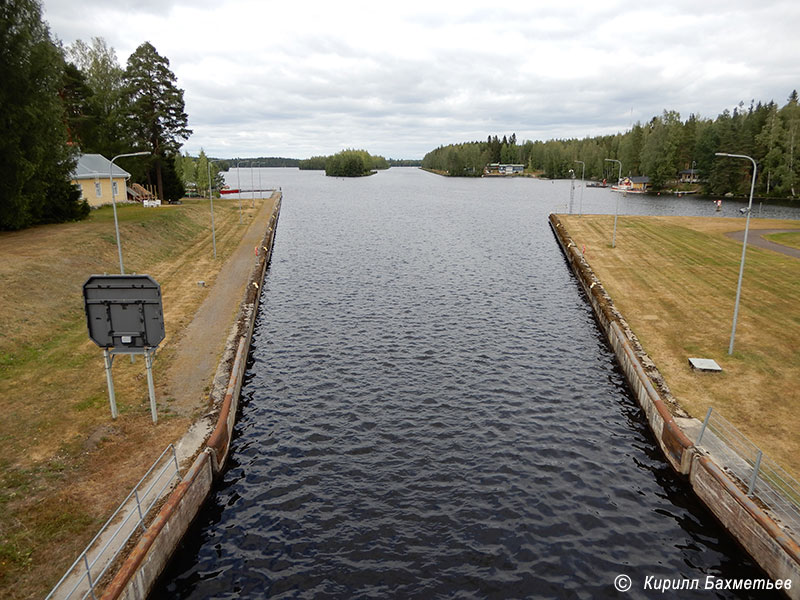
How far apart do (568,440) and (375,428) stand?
791 cm

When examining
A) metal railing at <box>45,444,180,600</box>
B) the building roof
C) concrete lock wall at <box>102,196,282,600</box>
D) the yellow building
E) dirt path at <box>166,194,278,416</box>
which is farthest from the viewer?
the yellow building

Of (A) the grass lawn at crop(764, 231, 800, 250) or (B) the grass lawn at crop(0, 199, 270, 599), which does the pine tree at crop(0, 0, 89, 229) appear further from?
(A) the grass lawn at crop(764, 231, 800, 250)

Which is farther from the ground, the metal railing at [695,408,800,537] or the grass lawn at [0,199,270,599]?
the grass lawn at [0,199,270,599]

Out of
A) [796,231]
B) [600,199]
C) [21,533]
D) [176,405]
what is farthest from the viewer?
[600,199]

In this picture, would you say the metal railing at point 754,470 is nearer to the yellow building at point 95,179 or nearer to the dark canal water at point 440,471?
the dark canal water at point 440,471

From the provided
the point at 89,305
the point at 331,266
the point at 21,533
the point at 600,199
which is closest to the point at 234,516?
the point at 21,533

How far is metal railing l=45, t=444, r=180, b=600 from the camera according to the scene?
38.4 feet

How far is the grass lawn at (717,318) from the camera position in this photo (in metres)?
21.2

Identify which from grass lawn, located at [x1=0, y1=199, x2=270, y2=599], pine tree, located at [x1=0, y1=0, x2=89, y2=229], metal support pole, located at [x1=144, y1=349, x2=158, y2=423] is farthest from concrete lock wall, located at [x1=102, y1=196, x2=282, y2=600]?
pine tree, located at [x1=0, y1=0, x2=89, y2=229]

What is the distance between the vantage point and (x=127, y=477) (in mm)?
16469

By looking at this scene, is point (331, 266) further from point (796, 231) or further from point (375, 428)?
point (796, 231)

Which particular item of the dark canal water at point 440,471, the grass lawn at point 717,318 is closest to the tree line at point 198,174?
the grass lawn at point 717,318

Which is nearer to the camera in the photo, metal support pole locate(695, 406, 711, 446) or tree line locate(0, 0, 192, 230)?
metal support pole locate(695, 406, 711, 446)

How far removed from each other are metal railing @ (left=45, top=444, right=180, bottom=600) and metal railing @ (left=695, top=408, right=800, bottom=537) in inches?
671
